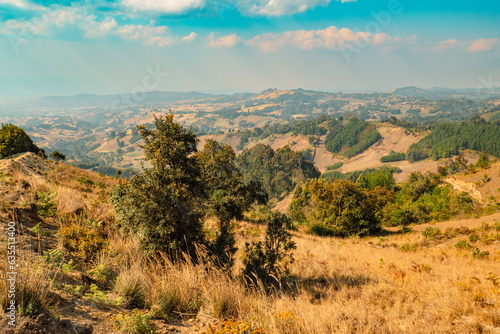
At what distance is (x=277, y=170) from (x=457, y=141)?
138m

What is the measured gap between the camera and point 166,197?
19.6 feet

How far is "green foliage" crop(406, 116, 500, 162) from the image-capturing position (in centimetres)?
16295

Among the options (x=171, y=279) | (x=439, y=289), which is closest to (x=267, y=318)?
(x=171, y=279)

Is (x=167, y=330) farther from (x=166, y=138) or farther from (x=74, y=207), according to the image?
(x=74, y=207)

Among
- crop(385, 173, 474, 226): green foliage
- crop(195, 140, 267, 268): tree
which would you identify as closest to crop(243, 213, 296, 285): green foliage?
crop(195, 140, 267, 268): tree

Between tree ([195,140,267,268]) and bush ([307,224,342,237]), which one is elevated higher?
tree ([195,140,267,268])

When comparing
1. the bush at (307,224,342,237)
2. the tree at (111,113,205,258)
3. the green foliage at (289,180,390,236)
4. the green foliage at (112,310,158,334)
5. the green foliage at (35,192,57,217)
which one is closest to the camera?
the green foliage at (112,310,158,334)

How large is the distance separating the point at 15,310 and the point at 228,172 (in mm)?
20767

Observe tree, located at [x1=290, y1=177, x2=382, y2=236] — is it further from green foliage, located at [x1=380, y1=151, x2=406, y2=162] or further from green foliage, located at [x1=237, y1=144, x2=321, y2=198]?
green foliage, located at [x1=380, y1=151, x2=406, y2=162]

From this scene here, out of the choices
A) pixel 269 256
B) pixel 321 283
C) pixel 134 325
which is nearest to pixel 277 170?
pixel 321 283

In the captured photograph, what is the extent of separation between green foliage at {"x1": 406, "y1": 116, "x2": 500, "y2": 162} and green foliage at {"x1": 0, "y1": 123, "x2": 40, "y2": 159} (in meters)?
203

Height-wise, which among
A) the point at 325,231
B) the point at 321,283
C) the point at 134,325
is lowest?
the point at 325,231

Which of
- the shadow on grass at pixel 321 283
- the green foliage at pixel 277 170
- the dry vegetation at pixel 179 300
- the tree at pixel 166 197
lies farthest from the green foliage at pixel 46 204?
the green foliage at pixel 277 170

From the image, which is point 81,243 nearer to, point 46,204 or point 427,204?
point 46,204
